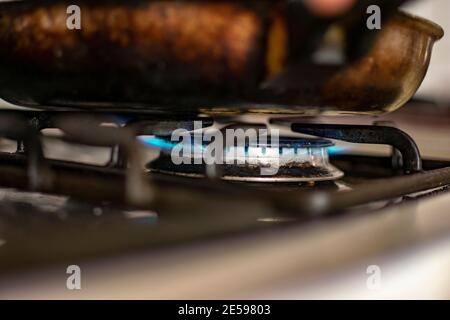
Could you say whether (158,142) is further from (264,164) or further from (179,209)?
(179,209)

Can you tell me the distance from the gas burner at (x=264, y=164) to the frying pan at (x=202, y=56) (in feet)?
0.13

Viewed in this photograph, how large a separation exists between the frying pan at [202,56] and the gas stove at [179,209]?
0.05m

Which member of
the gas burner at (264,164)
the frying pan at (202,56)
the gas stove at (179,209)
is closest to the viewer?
the gas stove at (179,209)

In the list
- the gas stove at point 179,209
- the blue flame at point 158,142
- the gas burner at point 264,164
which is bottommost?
the gas stove at point 179,209

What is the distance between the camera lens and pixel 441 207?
509mm

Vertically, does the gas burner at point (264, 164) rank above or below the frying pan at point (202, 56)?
below

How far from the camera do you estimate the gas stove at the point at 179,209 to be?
307 millimetres

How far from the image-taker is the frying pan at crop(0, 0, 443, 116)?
41 centimetres

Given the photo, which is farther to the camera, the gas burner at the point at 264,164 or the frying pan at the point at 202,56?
the gas burner at the point at 264,164

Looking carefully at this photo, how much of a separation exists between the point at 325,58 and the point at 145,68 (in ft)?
0.51

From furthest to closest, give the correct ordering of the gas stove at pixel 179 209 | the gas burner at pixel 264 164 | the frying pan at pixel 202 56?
the gas burner at pixel 264 164 → the frying pan at pixel 202 56 → the gas stove at pixel 179 209

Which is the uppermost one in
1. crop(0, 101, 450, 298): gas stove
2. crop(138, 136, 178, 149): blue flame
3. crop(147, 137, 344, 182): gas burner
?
crop(138, 136, 178, 149): blue flame

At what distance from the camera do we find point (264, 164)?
53cm
